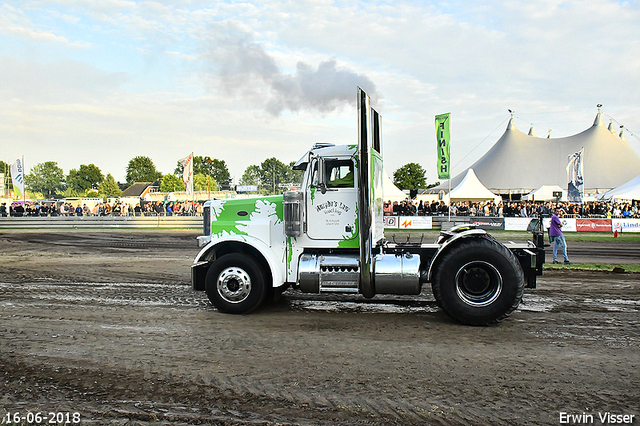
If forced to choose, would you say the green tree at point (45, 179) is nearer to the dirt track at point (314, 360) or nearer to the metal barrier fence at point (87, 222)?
the metal barrier fence at point (87, 222)

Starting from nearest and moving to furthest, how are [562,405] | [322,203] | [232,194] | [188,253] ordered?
[562,405]
[322,203]
[232,194]
[188,253]

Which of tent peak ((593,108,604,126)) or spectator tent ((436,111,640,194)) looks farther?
tent peak ((593,108,604,126))

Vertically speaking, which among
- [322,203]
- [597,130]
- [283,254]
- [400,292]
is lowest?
[400,292]

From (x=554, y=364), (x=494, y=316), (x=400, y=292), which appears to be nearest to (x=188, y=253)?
(x=400, y=292)

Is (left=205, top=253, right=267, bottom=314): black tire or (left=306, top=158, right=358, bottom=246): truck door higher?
(left=306, top=158, right=358, bottom=246): truck door

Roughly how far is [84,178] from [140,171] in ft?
56.1

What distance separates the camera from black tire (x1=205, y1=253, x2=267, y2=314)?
294 inches

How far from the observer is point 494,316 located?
6.83 meters

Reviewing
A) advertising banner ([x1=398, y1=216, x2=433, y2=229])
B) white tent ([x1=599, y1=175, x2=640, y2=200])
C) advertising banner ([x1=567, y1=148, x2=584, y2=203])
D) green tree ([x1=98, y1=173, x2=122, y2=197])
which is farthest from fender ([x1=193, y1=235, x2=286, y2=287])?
green tree ([x1=98, y1=173, x2=122, y2=197])

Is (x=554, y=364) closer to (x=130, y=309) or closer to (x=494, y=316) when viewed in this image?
(x=494, y=316)

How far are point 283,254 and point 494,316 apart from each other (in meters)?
3.29

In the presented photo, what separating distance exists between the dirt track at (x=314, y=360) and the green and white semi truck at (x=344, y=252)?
0.46 metres

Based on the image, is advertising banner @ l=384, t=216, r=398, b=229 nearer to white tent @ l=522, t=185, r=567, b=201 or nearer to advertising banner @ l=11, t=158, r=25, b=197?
white tent @ l=522, t=185, r=567, b=201

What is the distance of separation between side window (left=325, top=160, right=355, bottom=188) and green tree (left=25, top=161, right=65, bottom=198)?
150m
